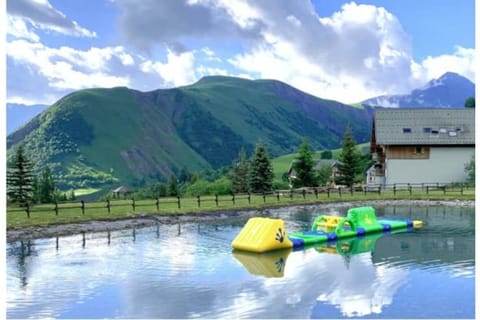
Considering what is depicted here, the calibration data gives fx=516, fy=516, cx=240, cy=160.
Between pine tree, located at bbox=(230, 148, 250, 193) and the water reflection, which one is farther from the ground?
pine tree, located at bbox=(230, 148, 250, 193)

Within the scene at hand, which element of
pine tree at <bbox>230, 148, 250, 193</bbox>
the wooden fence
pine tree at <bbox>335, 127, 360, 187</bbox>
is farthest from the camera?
pine tree at <bbox>230, 148, 250, 193</bbox>

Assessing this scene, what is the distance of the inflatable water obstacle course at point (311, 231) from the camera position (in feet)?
73.4

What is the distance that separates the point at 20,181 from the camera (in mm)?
39375

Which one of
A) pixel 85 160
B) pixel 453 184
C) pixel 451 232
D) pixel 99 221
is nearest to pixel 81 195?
pixel 85 160

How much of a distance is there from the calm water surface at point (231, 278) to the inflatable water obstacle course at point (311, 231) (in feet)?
2.26

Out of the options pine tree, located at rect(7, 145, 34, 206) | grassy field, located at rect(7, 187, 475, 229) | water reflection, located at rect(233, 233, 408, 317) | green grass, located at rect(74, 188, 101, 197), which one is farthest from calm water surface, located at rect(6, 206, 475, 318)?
green grass, located at rect(74, 188, 101, 197)

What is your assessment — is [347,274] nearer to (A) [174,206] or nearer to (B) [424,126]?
(A) [174,206]

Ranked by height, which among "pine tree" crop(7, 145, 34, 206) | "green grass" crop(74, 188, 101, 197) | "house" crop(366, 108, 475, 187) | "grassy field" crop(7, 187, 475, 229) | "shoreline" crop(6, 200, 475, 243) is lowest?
"green grass" crop(74, 188, 101, 197)

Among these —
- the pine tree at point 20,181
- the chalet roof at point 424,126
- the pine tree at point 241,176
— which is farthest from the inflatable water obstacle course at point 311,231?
the pine tree at point 241,176

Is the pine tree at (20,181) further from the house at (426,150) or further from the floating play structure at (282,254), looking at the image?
the house at (426,150)

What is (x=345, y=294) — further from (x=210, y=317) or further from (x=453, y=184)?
(x=453, y=184)

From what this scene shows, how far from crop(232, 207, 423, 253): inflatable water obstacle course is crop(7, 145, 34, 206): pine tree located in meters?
22.9

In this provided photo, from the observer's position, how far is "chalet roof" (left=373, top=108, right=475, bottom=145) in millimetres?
60219

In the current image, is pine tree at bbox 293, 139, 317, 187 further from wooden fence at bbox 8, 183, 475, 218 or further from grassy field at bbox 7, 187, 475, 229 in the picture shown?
grassy field at bbox 7, 187, 475, 229
